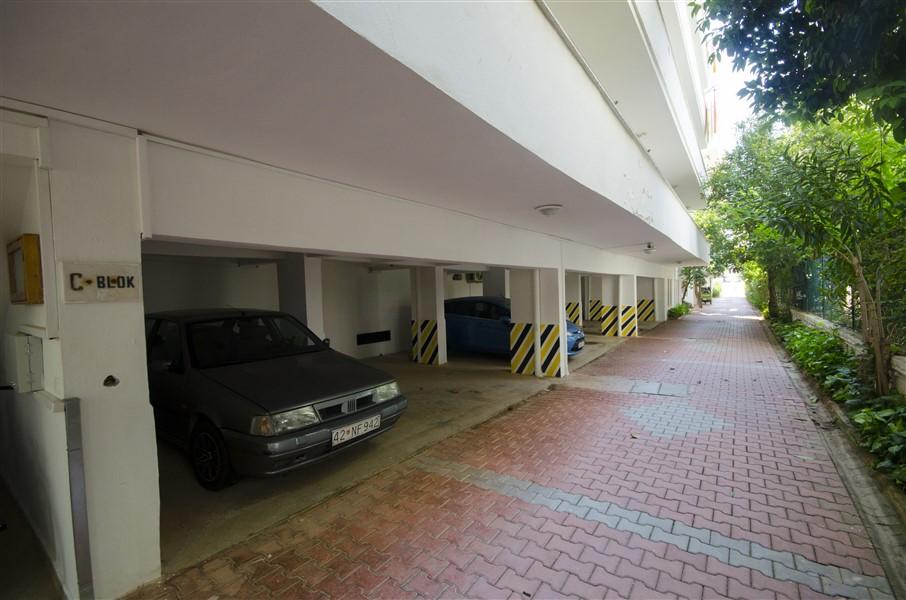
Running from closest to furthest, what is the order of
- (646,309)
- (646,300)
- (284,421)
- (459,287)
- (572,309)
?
(284,421) → (459,287) → (572,309) → (646,309) → (646,300)

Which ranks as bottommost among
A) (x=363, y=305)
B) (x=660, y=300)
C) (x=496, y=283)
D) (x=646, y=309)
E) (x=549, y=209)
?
(x=646, y=309)

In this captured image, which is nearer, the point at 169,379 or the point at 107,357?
the point at 107,357

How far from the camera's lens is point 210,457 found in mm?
3584

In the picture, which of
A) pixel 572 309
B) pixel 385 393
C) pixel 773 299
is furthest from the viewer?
pixel 773 299

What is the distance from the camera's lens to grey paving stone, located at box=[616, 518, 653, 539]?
289 centimetres

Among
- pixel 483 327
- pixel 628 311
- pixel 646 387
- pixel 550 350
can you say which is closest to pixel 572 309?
pixel 628 311

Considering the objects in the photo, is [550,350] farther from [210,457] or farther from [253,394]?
[210,457]

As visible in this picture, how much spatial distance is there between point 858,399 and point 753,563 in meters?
4.11

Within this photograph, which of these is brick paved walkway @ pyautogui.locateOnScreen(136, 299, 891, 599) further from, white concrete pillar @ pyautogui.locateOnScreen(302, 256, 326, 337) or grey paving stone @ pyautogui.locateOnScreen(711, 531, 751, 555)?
white concrete pillar @ pyautogui.locateOnScreen(302, 256, 326, 337)

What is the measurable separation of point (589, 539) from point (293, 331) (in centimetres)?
360

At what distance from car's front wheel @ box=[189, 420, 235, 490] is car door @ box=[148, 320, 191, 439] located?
18 centimetres

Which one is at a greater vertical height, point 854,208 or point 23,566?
point 854,208

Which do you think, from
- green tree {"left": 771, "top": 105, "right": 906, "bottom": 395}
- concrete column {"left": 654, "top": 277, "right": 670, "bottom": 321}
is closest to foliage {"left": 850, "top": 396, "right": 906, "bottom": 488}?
green tree {"left": 771, "top": 105, "right": 906, "bottom": 395}

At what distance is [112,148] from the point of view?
2.20 m
